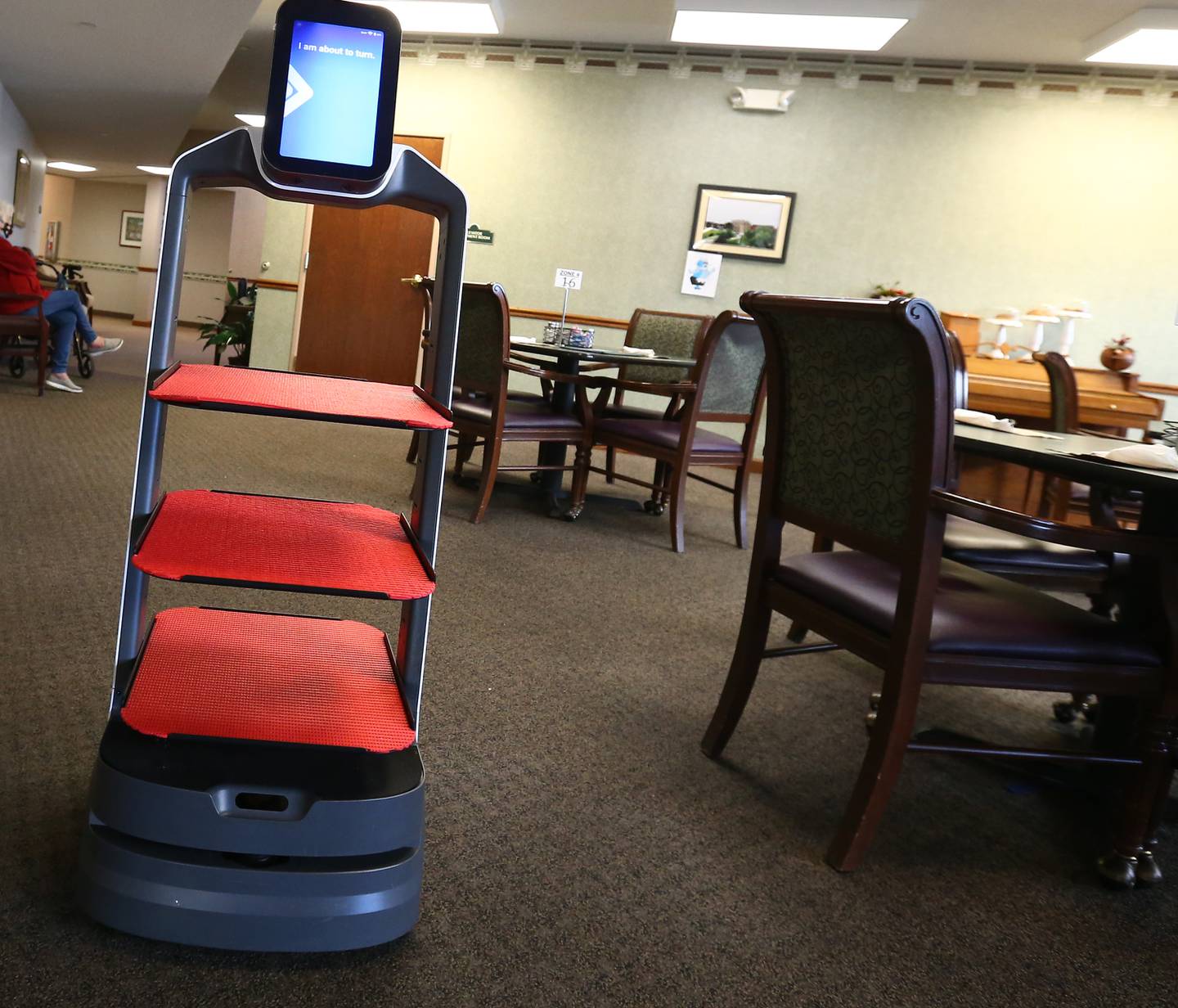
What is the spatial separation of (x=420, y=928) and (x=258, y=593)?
1.52 m

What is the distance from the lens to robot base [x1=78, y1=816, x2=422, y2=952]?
3.50ft

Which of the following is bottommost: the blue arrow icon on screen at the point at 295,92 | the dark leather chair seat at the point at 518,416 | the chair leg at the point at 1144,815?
the chair leg at the point at 1144,815

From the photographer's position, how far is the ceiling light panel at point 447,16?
585cm

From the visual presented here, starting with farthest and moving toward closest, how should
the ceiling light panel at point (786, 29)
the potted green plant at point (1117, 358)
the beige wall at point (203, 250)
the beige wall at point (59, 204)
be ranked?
the beige wall at point (59, 204) → the beige wall at point (203, 250) → the ceiling light panel at point (786, 29) → the potted green plant at point (1117, 358)

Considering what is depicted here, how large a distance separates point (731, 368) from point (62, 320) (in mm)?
4566

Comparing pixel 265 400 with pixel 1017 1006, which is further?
pixel 1017 1006

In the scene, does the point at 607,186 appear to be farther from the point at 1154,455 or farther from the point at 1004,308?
the point at 1154,455

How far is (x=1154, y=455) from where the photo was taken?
1.48m

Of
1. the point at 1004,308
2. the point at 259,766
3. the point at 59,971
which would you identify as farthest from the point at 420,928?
the point at 1004,308

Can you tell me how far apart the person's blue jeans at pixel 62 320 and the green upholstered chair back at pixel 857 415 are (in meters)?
5.31

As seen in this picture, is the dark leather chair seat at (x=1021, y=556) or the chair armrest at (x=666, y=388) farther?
the chair armrest at (x=666, y=388)

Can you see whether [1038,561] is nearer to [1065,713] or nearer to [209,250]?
[1065,713]

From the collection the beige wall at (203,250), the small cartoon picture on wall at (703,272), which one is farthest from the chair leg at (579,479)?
the beige wall at (203,250)

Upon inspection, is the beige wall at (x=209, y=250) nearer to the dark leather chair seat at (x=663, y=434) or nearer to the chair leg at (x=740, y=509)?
the dark leather chair seat at (x=663, y=434)
